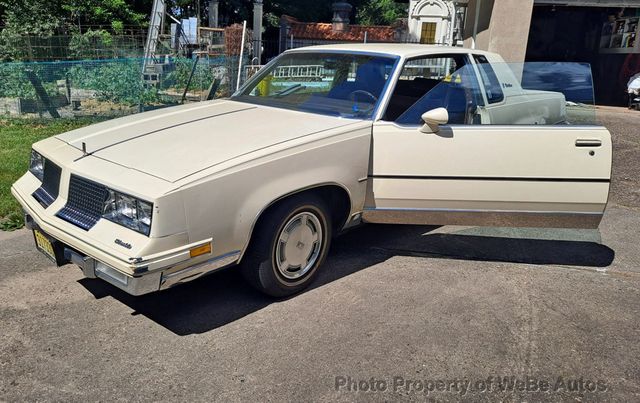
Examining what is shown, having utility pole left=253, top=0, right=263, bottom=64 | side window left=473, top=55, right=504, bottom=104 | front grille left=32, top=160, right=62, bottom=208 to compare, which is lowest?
front grille left=32, top=160, right=62, bottom=208

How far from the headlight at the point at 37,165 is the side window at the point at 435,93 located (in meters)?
2.56

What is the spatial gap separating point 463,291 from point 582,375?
1.11m

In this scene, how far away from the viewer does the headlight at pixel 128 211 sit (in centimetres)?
290

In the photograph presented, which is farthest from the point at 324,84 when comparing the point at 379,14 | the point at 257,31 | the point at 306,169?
the point at 379,14

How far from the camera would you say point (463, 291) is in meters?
4.01

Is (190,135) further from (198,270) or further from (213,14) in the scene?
(213,14)

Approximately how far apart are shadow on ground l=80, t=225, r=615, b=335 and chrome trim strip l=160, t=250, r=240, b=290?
1.53ft

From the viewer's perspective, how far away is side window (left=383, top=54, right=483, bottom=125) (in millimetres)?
4148

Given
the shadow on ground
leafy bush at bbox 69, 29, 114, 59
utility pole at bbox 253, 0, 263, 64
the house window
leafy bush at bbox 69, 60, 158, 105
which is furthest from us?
the house window

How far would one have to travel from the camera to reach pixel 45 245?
341cm

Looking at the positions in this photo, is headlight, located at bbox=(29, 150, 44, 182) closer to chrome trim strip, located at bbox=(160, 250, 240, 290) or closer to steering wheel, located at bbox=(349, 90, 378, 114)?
chrome trim strip, located at bbox=(160, 250, 240, 290)

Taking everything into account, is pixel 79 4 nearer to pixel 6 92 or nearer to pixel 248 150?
pixel 6 92

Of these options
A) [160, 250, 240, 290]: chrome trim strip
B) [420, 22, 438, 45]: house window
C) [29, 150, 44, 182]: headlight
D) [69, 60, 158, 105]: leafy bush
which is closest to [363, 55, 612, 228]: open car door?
[160, 250, 240, 290]: chrome trim strip

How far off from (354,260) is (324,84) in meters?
1.54
